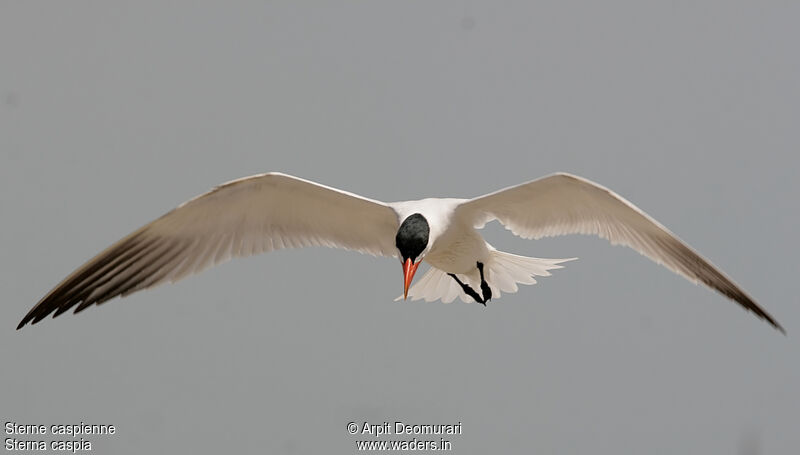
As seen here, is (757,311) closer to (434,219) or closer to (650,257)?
(650,257)

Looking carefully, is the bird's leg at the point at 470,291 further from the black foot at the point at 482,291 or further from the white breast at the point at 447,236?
the white breast at the point at 447,236

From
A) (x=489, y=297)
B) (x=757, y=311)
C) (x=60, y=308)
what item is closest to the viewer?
(x=757, y=311)

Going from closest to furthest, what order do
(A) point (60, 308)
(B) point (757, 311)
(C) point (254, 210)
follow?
(B) point (757, 311) < (A) point (60, 308) < (C) point (254, 210)

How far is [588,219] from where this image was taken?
7.50 meters

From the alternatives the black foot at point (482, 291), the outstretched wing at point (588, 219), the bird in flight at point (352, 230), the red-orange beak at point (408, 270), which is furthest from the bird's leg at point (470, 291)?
the red-orange beak at point (408, 270)

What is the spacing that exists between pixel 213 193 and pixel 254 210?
538 millimetres

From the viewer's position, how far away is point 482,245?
7719 millimetres

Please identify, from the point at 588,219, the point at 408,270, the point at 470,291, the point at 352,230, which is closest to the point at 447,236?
the point at 408,270

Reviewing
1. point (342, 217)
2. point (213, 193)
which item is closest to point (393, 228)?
point (342, 217)

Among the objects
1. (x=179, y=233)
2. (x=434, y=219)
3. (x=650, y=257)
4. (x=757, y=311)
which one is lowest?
(x=757, y=311)

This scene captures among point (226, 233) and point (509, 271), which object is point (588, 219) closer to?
point (509, 271)

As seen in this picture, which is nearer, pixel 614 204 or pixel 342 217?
pixel 614 204

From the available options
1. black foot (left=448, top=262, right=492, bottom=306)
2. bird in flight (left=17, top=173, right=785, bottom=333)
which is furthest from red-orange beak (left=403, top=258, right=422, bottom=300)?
black foot (left=448, top=262, right=492, bottom=306)

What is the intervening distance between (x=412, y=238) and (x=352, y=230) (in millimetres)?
1466
